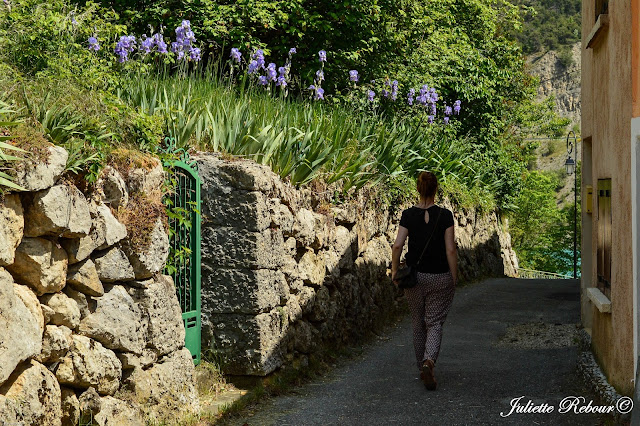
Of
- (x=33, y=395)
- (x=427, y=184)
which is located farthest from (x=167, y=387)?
(x=427, y=184)

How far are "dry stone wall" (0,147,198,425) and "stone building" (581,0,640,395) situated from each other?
3.43 meters

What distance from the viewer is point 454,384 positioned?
727 cm

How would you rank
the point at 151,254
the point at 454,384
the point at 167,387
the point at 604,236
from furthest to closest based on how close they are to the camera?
1. the point at 604,236
2. the point at 454,384
3. the point at 167,387
4. the point at 151,254

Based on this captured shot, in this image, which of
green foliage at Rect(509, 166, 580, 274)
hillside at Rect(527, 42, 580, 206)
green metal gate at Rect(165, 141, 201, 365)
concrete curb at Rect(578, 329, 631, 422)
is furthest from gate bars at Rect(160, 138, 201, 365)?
hillside at Rect(527, 42, 580, 206)

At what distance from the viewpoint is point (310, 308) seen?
8344 mm

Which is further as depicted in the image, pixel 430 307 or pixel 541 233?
pixel 541 233

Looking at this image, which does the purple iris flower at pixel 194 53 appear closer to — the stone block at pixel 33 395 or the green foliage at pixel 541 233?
the stone block at pixel 33 395

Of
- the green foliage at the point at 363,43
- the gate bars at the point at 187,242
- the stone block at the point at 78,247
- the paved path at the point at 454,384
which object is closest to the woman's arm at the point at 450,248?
the paved path at the point at 454,384

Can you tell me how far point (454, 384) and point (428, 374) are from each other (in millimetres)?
473

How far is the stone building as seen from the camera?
19.3ft

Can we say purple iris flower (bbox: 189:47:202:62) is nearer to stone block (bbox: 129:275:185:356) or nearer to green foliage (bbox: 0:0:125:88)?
green foliage (bbox: 0:0:125:88)

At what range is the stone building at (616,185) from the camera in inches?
231

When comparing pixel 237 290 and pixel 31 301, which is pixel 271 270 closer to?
pixel 237 290

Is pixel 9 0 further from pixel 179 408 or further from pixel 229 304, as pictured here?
pixel 179 408
